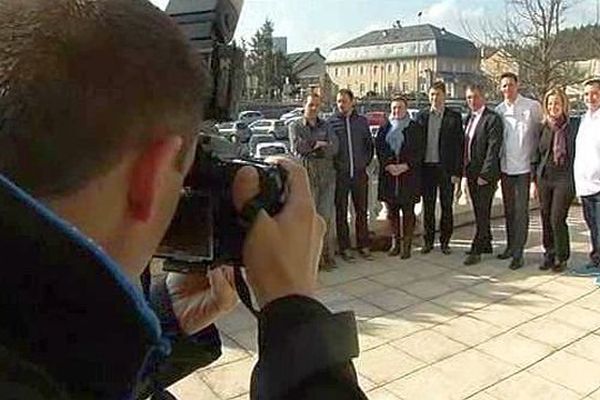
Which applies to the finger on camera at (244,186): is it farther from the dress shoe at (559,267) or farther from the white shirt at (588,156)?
the dress shoe at (559,267)

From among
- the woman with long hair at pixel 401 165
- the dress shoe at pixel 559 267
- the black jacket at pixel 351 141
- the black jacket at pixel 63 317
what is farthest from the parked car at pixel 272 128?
the black jacket at pixel 63 317

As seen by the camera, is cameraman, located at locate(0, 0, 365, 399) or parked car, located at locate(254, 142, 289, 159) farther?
parked car, located at locate(254, 142, 289, 159)

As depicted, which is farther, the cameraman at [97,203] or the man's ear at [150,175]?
the man's ear at [150,175]

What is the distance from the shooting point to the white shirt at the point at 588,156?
171 inches

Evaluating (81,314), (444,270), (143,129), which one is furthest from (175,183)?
(444,270)

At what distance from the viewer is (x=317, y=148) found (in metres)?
4.73

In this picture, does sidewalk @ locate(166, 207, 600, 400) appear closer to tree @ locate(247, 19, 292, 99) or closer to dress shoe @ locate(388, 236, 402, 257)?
dress shoe @ locate(388, 236, 402, 257)

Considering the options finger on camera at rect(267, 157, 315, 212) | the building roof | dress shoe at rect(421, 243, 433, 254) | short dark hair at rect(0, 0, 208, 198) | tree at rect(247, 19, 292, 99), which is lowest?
dress shoe at rect(421, 243, 433, 254)

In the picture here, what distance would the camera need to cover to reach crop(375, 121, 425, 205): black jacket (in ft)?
16.6

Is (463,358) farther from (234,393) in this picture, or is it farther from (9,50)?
(9,50)

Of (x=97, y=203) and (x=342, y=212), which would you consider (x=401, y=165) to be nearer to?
(x=342, y=212)

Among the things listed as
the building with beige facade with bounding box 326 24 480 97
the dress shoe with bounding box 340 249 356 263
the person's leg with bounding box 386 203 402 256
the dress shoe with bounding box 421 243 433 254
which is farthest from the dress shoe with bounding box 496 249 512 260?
the building with beige facade with bounding box 326 24 480 97

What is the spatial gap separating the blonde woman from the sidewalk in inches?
10.0

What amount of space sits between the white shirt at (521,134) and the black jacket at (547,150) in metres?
0.05
